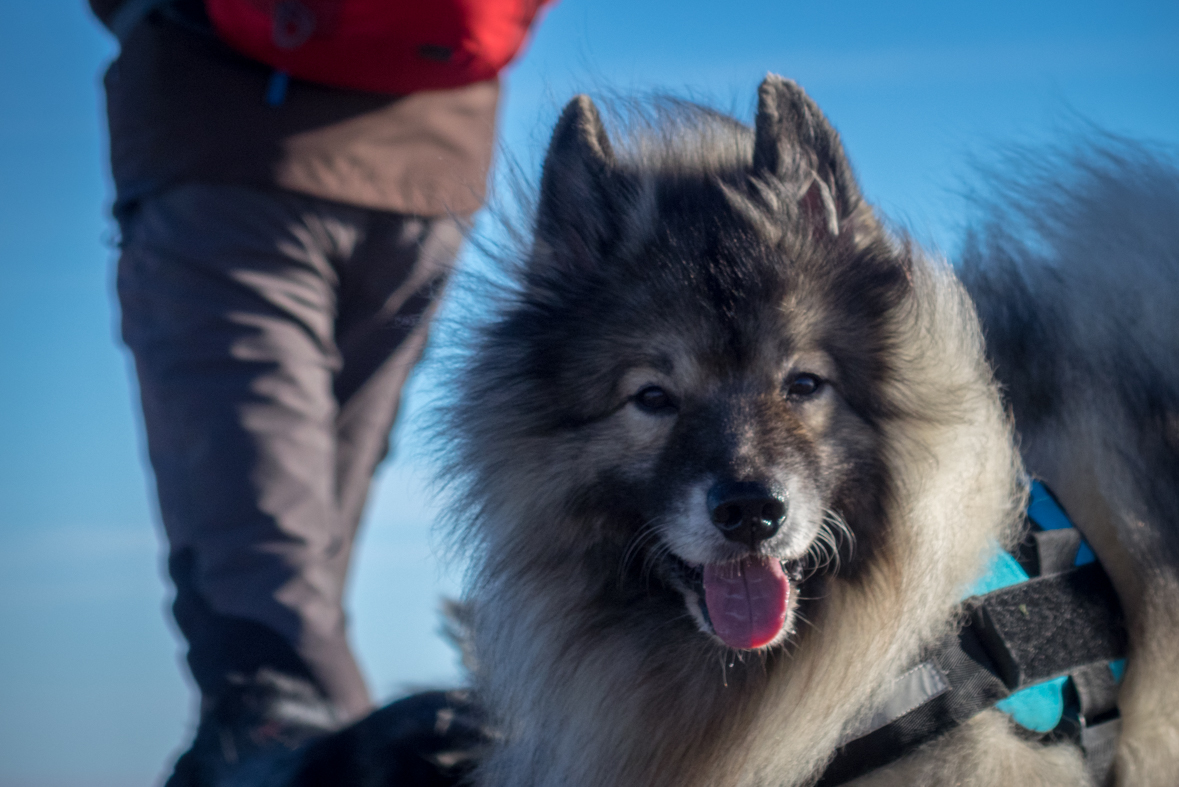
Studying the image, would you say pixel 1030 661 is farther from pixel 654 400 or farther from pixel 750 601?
pixel 654 400

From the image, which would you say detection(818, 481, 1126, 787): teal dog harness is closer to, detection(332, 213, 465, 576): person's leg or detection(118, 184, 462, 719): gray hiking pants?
detection(118, 184, 462, 719): gray hiking pants

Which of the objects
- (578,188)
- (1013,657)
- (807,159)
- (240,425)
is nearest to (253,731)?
(240,425)

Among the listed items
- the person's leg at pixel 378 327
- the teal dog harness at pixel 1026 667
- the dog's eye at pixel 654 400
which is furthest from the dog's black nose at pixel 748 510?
the person's leg at pixel 378 327

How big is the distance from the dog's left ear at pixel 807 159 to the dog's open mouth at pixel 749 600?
768 millimetres

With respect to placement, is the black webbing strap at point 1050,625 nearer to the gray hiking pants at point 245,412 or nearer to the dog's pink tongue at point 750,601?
the dog's pink tongue at point 750,601

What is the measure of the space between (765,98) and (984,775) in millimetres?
1440

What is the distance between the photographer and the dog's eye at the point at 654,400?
6.83ft

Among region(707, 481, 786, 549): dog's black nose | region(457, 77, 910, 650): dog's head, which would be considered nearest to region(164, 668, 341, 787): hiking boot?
region(457, 77, 910, 650): dog's head

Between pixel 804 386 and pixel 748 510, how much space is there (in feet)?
1.20

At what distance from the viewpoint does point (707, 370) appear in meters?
2.02

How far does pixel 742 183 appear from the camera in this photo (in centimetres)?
217

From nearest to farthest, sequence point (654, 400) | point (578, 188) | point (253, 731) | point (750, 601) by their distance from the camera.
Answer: point (750, 601), point (654, 400), point (578, 188), point (253, 731)

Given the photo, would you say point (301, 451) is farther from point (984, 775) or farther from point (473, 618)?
point (984, 775)

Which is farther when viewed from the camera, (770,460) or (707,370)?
(707,370)
